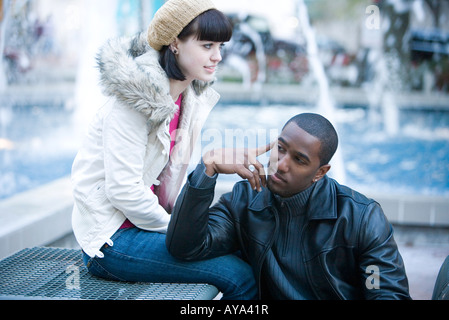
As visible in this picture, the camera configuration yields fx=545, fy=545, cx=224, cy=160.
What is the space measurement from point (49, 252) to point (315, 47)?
14.0 meters

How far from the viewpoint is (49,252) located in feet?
8.13

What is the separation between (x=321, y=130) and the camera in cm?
195

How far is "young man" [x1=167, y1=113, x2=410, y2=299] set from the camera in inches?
72.8

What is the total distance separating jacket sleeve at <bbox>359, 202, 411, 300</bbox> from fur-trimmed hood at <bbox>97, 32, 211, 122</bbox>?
0.86 metres

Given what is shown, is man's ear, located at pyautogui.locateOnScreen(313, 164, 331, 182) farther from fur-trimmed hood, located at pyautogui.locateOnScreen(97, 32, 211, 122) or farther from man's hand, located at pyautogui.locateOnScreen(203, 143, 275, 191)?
fur-trimmed hood, located at pyautogui.locateOnScreen(97, 32, 211, 122)

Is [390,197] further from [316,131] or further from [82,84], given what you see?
[82,84]

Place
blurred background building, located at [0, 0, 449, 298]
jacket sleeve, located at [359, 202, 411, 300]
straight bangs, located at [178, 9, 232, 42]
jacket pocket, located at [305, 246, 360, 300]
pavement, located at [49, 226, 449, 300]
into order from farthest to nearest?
blurred background building, located at [0, 0, 449, 298] → pavement, located at [49, 226, 449, 300] → straight bangs, located at [178, 9, 232, 42] → jacket pocket, located at [305, 246, 360, 300] → jacket sleeve, located at [359, 202, 411, 300]

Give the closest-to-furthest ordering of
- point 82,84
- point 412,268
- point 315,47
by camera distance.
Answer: point 412,268 < point 82,84 < point 315,47

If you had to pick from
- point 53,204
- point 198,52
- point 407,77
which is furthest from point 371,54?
point 198,52

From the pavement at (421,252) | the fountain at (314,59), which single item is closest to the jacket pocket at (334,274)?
the pavement at (421,252)

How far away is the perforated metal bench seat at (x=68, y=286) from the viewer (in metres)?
1.96
